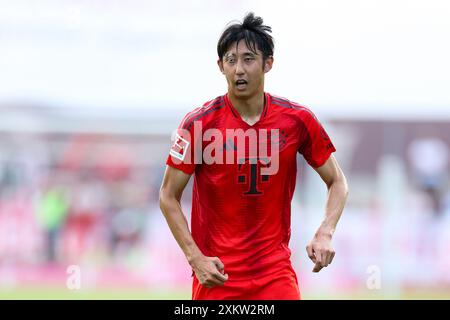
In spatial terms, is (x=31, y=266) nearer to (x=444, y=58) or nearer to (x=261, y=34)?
(x=444, y=58)

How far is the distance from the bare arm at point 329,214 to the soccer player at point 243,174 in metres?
0.01

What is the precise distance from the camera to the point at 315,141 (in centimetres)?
625

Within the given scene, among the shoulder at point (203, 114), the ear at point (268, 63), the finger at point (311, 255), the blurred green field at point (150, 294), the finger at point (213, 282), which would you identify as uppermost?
the ear at point (268, 63)

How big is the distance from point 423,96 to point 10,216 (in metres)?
9.05

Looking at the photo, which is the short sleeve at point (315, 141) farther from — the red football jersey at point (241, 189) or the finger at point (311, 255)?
the finger at point (311, 255)

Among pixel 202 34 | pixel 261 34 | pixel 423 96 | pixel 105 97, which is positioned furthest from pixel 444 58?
pixel 261 34

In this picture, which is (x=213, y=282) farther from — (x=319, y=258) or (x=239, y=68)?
(x=239, y=68)

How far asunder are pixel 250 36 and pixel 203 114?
576 mm

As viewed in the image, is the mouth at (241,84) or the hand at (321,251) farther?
the mouth at (241,84)

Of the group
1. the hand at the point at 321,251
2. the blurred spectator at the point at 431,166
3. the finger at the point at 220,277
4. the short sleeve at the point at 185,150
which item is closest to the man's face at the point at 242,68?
the short sleeve at the point at 185,150

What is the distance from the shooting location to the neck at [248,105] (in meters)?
6.14

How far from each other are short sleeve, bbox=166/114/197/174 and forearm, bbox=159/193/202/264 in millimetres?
212

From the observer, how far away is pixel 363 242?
1720 cm

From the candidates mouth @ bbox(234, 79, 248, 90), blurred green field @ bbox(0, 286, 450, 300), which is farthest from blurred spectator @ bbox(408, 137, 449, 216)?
mouth @ bbox(234, 79, 248, 90)
